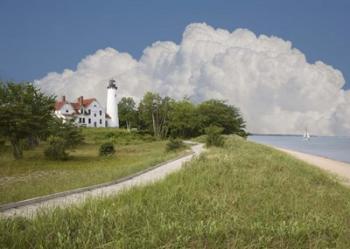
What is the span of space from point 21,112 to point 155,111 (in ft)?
121

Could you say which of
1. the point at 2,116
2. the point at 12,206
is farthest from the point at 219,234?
the point at 2,116

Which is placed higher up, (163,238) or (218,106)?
(218,106)

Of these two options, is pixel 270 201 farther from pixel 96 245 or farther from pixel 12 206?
pixel 12 206

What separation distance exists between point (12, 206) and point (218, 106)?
61.2m

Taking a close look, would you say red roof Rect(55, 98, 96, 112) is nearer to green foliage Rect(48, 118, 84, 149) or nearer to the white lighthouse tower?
the white lighthouse tower

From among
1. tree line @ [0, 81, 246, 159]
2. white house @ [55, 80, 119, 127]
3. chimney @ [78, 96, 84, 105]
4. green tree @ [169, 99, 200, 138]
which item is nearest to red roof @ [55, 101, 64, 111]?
white house @ [55, 80, 119, 127]

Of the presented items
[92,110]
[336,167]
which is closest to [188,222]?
[336,167]

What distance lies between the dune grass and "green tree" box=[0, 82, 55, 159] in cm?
2408

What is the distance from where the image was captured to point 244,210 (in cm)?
784

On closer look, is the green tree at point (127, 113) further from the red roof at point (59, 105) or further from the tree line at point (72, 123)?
the red roof at point (59, 105)

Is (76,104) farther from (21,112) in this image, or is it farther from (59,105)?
(21,112)

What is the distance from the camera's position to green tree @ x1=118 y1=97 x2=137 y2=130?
258 feet

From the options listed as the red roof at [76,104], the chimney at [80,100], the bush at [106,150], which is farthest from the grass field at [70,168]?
the chimney at [80,100]

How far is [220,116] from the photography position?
66125mm
